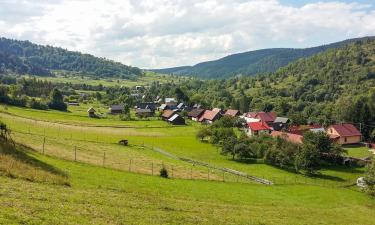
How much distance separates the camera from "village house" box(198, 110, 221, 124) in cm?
15218

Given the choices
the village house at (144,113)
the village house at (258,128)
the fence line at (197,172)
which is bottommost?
the fence line at (197,172)

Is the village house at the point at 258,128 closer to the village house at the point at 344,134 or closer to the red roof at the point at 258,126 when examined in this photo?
the red roof at the point at 258,126

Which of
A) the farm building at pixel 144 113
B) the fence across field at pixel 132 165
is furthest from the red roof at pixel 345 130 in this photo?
the farm building at pixel 144 113

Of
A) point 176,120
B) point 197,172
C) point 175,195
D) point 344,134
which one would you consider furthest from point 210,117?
point 175,195

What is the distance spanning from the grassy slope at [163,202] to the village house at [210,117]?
93.6m

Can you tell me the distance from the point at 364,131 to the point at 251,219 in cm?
9926

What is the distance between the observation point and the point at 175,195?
38812 mm

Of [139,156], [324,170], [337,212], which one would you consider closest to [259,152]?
[324,170]

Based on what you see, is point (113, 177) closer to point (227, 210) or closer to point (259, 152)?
point (227, 210)

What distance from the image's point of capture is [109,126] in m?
121

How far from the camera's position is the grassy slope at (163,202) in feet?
73.5

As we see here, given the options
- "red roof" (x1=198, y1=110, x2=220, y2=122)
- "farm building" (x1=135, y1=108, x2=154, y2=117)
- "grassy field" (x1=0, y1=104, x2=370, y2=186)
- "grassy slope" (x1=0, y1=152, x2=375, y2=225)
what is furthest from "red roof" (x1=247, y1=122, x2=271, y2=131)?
"farm building" (x1=135, y1=108, x2=154, y2=117)

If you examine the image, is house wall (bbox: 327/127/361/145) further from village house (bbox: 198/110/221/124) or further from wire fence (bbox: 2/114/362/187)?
village house (bbox: 198/110/221/124)

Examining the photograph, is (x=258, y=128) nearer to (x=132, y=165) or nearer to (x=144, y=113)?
(x=144, y=113)
